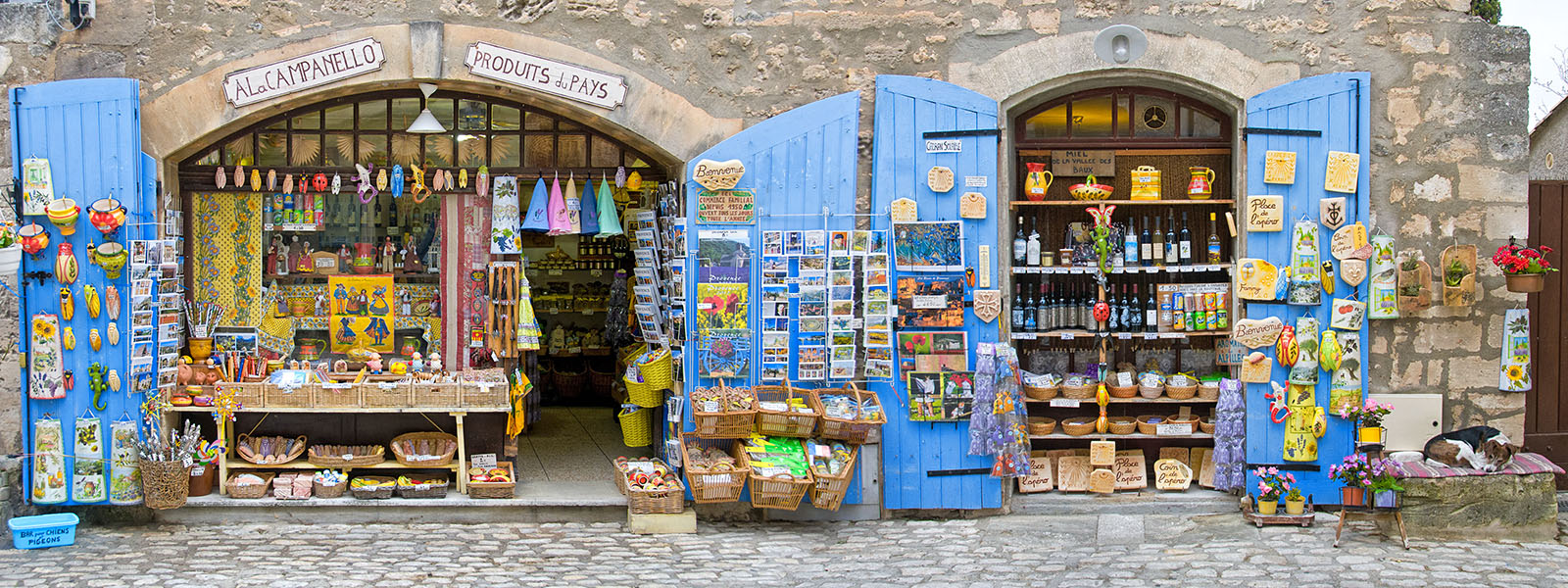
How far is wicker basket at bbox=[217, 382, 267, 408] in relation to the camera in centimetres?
745


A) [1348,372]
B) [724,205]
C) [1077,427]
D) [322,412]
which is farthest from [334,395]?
[1348,372]

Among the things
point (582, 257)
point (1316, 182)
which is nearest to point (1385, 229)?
point (1316, 182)

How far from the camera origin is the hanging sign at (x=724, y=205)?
738cm

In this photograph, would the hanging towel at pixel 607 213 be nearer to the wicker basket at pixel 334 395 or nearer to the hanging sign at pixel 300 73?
the hanging sign at pixel 300 73

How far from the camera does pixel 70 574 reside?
6.35 metres

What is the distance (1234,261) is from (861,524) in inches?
103

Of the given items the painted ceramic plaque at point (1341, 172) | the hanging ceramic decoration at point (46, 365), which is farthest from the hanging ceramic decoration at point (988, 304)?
the hanging ceramic decoration at point (46, 365)

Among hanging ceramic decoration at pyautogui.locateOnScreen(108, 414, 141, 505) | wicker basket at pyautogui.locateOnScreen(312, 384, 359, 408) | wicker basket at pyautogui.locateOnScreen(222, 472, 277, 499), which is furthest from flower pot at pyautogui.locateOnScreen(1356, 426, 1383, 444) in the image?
hanging ceramic decoration at pyautogui.locateOnScreen(108, 414, 141, 505)

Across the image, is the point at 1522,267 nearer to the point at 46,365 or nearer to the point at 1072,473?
the point at 1072,473

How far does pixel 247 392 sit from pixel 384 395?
2.50 feet

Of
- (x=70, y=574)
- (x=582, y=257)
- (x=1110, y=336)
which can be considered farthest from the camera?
(x=582, y=257)

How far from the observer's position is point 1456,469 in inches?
277

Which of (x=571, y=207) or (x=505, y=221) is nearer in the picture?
(x=505, y=221)

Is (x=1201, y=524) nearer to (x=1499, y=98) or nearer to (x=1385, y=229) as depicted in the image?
(x=1385, y=229)
